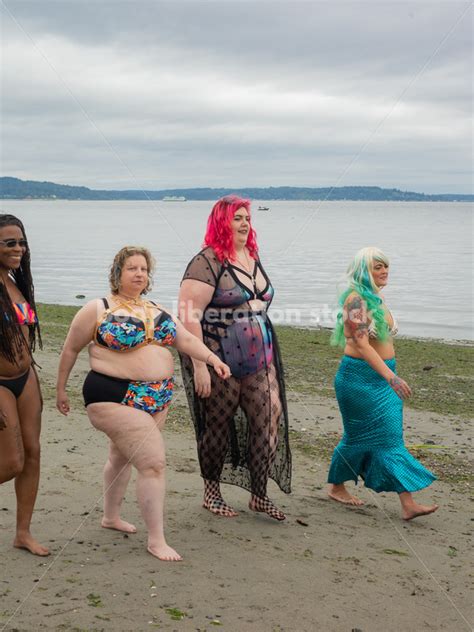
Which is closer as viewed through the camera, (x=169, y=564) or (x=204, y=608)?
(x=204, y=608)

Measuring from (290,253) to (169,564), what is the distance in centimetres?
5383

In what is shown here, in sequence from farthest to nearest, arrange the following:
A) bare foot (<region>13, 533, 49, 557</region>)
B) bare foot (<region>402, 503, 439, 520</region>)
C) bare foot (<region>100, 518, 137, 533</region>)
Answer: bare foot (<region>402, 503, 439, 520</region>)
bare foot (<region>100, 518, 137, 533</region>)
bare foot (<region>13, 533, 49, 557</region>)

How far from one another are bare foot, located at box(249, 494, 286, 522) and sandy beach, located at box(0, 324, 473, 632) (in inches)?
2.1

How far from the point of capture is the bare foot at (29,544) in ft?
16.0

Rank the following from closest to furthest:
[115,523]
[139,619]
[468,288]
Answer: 1. [139,619]
2. [115,523]
3. [468,288]

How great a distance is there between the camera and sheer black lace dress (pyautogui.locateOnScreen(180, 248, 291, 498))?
563 cm

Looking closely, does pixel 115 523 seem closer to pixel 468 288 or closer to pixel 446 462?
pixel 446 462

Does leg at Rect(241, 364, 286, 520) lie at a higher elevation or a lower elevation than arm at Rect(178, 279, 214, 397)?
lower

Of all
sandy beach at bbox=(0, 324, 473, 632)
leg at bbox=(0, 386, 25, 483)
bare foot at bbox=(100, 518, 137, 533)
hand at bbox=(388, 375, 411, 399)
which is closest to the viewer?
sandy beach at bbox=(0, 324, 473, 632)

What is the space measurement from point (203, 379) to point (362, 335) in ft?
4.29

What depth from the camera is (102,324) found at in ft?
15.8

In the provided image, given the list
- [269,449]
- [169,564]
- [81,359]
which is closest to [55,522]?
[169,564]

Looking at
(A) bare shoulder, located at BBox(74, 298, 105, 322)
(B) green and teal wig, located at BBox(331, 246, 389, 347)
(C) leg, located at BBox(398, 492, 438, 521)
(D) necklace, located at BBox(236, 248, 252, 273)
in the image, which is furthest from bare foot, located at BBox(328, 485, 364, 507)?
(A) bare shoulder, located at BBox(74, 298, 105, 322)

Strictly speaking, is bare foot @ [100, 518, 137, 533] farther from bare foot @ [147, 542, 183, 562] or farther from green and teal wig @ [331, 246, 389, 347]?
green and teal wig @ [331, 246, 389, 347]
